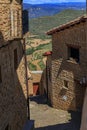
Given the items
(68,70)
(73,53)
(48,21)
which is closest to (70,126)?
(68,70)

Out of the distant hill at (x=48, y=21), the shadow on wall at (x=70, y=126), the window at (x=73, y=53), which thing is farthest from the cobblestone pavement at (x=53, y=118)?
the distant hill at (x=48, y=21)

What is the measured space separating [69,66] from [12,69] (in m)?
8.16

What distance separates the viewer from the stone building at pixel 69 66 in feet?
65.2

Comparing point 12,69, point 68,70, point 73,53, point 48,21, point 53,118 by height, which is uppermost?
point 12,69

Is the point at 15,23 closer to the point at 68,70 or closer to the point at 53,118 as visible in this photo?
the point at 68,70

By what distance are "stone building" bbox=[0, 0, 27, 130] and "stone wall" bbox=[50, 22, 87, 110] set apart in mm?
5442

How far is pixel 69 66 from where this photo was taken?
2112 centimetres

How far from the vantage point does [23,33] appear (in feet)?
49.2

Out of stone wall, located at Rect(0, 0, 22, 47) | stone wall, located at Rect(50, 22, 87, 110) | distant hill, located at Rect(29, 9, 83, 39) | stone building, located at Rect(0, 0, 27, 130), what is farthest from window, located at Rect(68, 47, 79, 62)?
distant hill, located at Rect(29, 9, 83, 39)

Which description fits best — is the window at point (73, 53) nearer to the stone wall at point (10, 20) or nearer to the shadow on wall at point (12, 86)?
the shadow on wall at point (12, 86)

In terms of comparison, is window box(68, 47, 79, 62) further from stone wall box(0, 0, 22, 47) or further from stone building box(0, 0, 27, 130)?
stone wall box(0, 0, 22, 47)

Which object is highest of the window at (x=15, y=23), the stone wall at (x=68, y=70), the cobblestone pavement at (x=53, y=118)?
the window at (x=15, y=23)

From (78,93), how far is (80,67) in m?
1.87

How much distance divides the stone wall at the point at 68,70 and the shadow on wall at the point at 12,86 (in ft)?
18.0
